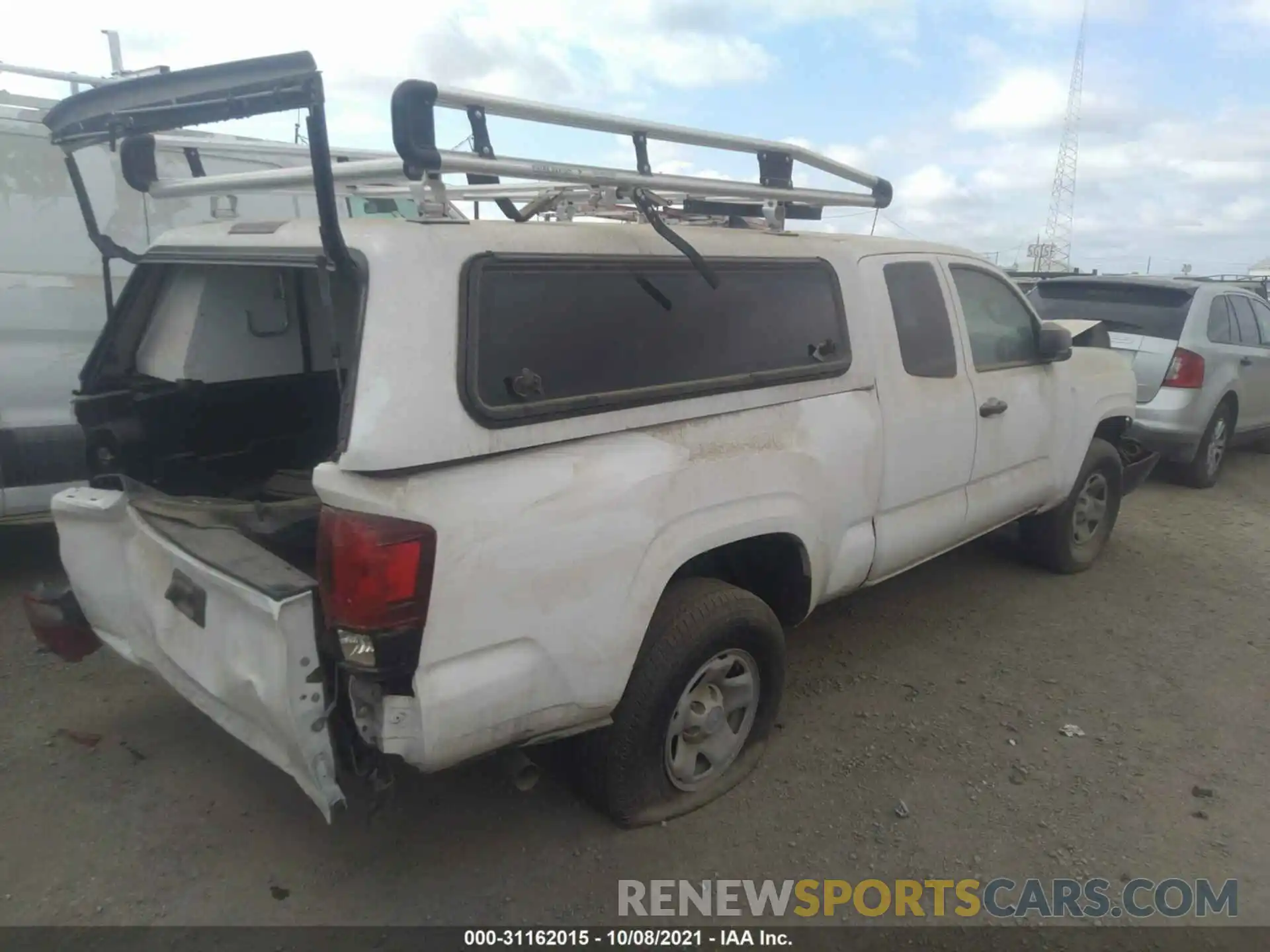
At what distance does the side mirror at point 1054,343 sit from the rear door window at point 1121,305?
2.91 meters

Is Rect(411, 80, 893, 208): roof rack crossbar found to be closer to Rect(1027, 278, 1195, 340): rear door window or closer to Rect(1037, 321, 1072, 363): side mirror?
Rect(1037, 321, 1072, 363): side mirror

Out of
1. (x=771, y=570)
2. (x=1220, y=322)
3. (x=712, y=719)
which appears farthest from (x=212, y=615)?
(x=1220, y=322)

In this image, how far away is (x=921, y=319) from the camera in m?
3.81

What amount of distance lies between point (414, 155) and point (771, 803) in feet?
7.70

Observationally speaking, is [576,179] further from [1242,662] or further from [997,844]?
[1242,662]

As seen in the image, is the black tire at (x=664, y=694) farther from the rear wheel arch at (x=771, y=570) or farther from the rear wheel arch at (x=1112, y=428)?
the rear wheel arch at (x=1112, y=428)

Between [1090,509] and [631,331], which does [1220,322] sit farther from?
[631,331]

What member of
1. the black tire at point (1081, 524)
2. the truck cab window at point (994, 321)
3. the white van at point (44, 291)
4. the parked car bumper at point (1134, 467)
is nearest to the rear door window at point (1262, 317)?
the parked car bumper at point (1134, 467)

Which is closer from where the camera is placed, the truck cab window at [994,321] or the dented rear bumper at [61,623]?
the dented rear bumper at [61,623]

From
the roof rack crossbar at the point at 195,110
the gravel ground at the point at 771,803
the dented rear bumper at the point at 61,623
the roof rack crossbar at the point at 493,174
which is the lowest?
the gravel ground at the point at 771,803

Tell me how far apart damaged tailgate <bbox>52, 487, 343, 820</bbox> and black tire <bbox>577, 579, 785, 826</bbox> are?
842mm

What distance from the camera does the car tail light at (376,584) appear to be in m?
2.12

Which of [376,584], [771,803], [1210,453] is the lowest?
[771,803]

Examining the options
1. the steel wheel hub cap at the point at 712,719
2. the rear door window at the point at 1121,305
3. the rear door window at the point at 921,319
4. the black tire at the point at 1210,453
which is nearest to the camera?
the steel wheel hub cap at the point at 712,719
